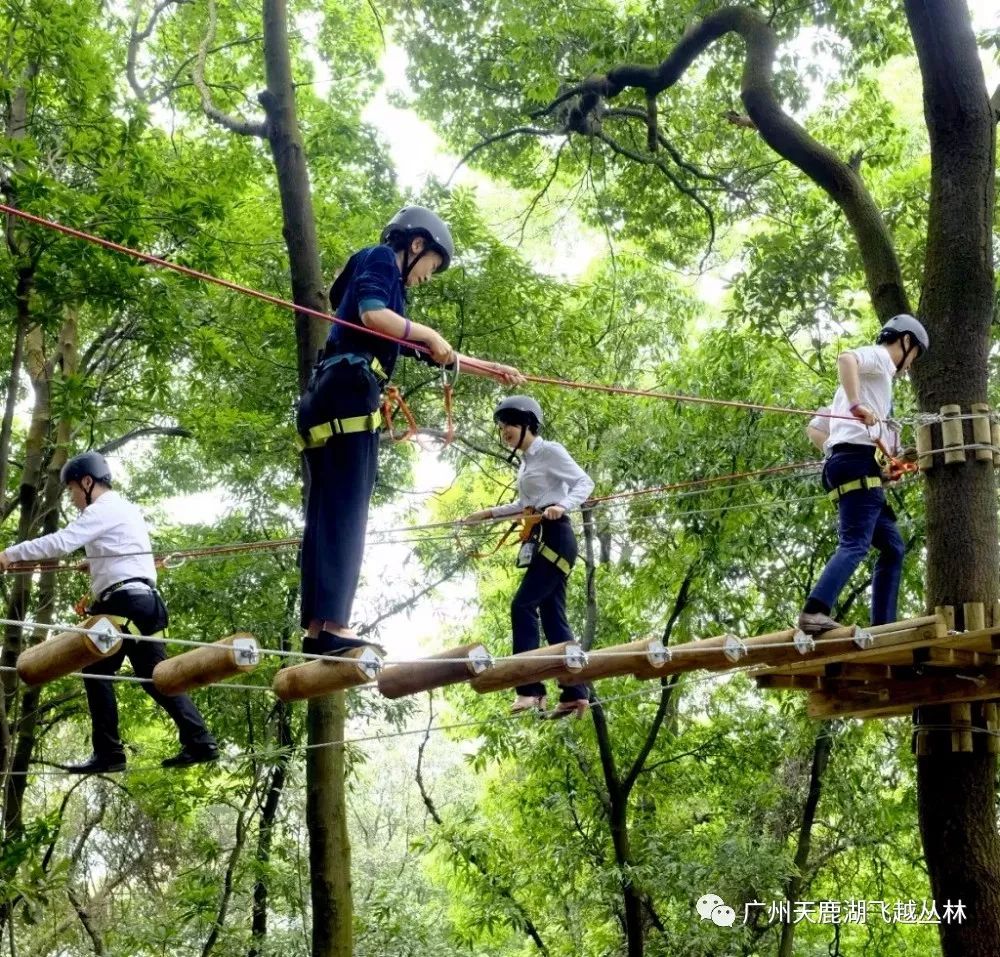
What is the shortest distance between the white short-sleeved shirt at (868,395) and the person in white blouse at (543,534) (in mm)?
1006

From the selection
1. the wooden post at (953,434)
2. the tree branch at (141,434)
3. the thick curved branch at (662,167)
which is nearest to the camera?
the wooden post at (953,434)

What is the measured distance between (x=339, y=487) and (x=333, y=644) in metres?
0.41

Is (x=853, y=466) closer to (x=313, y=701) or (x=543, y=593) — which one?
(x=543, y=593)

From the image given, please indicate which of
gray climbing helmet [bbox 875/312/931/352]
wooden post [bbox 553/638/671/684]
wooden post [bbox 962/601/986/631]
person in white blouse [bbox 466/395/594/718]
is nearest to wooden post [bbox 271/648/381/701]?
wooden post [bbox 553/638/671/684]

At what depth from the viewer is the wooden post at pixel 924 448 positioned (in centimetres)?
517

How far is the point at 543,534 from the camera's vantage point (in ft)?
14.3

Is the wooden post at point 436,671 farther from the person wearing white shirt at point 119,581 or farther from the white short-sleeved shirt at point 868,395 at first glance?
the white short-sleeved shirt at point 868,395

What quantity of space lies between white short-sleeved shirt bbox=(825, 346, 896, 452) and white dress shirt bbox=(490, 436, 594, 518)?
101 centimetres

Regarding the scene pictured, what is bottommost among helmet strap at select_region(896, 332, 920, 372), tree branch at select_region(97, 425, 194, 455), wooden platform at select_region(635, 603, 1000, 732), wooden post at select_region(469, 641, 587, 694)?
wooden post at select_region(469, 641, 587, 694)

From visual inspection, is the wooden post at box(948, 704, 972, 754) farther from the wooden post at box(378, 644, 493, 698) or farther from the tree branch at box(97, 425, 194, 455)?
the tree branch at box(97, 425, 194, 455)

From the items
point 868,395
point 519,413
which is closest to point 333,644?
point 519,413

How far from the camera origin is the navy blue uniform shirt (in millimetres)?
3031

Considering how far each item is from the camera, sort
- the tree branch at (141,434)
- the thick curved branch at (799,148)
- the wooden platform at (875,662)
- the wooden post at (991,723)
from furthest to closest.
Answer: the tree branch at (141,434) → the thick curved branch at (799,148) → the wooden post at (991,723) → the wooden platform at (875,662)

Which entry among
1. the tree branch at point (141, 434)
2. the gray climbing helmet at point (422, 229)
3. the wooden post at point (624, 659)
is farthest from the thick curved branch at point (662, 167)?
the gray climbing helmet at point (422, 229)
